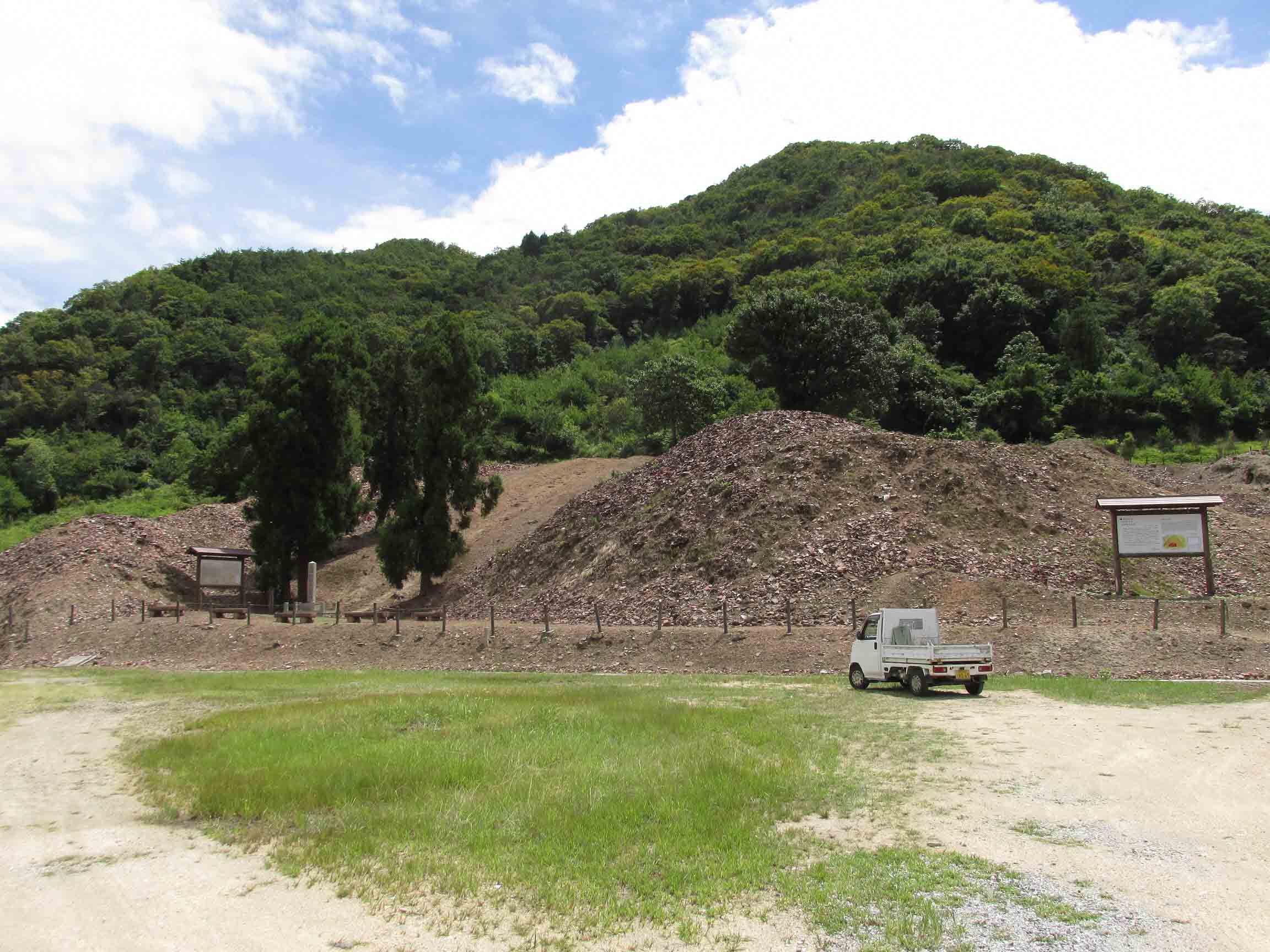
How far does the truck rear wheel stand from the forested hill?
33.8 meters

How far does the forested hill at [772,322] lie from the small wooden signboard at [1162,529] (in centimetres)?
2438

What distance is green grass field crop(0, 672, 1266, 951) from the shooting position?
726 centimetres

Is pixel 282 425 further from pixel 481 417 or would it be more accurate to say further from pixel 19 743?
pixel 19 743

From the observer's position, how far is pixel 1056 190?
99875 mm

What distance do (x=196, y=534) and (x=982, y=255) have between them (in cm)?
6566

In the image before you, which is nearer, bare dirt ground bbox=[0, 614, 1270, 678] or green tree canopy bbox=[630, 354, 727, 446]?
bare dirt ground bbox=[0, 614, 1270, 678]

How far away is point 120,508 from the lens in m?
63.8

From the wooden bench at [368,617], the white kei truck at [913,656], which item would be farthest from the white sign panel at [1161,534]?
the wooden bench at [368,617]

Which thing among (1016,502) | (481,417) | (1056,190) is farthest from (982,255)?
(481,417)

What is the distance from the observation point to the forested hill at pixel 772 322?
5688cm

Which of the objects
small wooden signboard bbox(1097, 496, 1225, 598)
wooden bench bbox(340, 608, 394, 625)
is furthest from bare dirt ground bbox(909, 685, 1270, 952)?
wooden bench bbox(340, 608, 394, 625)

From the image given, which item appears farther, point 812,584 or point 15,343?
point 15,343

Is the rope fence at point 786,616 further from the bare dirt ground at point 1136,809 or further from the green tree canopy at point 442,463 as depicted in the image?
the bare dirt ground at point 1136,809

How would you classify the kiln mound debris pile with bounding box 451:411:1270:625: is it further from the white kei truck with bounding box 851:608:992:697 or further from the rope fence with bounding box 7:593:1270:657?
the white kei truck with bounding box 851:608:992:697
